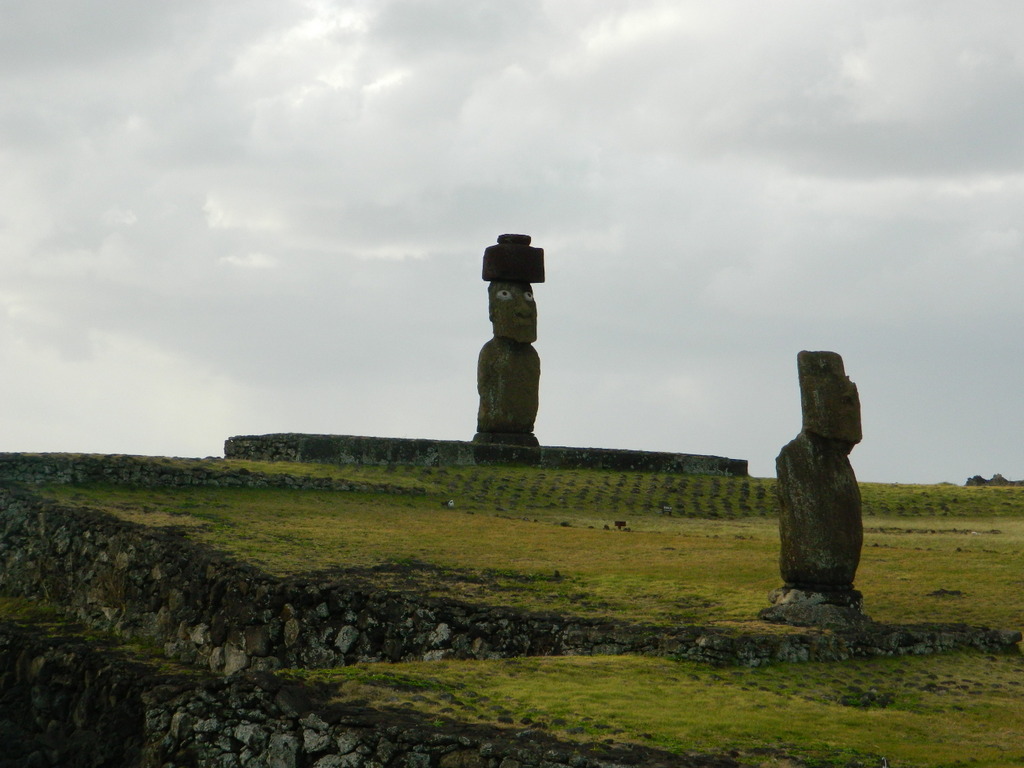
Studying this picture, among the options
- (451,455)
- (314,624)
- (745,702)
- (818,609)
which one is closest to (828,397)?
(818,609)

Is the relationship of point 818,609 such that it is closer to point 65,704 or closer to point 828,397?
point 828,397

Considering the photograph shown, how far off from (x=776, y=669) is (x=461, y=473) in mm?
18672

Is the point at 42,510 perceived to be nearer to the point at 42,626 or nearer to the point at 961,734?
the point at 42,626

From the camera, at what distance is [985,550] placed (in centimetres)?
2441

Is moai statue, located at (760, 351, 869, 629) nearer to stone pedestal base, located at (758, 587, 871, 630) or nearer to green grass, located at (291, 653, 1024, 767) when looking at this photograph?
stone pedestal base, located at (758, 587, 871, 630)

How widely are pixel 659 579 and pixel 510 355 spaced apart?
16264mm

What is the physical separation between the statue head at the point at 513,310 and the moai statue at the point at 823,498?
1900cm

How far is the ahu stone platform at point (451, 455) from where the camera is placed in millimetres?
34625

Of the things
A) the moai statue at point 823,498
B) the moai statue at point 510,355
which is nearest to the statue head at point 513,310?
the moai statue at point 510,355

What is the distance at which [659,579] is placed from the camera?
20.8 metres

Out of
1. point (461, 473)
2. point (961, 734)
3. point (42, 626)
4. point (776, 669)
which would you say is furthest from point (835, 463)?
point (461, 473)

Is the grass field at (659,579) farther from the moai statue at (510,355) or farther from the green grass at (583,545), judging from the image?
the moai statue at (510,355)

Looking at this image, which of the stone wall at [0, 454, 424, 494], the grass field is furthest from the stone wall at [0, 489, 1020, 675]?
the stone wall at [0, 454, 424, 494]

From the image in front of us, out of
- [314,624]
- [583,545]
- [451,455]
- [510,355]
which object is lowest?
[314,624]
